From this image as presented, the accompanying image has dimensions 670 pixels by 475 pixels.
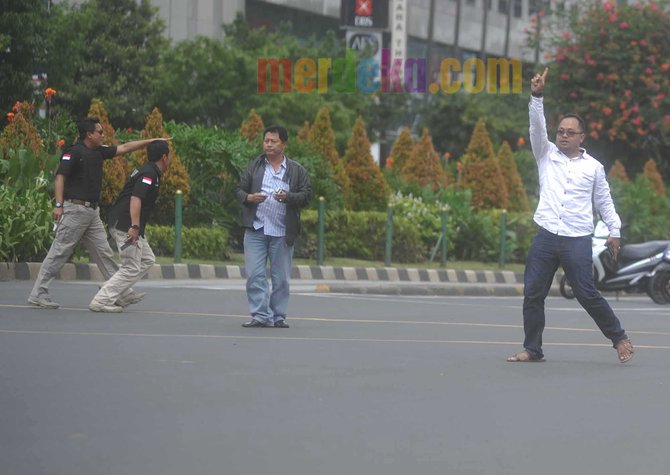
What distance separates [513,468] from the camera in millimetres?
6777

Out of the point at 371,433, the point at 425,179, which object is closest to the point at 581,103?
the point at 425,179

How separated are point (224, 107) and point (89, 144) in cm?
2813

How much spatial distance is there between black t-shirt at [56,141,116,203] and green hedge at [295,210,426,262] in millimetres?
12201

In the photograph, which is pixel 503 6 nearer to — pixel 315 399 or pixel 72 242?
pixel 72 242

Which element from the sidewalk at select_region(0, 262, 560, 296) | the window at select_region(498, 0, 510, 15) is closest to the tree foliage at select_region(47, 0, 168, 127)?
the sidewalk at select_region(0, 262, 560, 296)

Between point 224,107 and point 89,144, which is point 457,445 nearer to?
point 89,144

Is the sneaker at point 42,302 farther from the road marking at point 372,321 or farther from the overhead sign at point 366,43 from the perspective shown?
the overhead sign at point 366,43

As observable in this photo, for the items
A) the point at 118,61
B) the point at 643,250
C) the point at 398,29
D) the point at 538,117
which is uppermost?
the point at 398,29

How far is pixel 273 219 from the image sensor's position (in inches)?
534

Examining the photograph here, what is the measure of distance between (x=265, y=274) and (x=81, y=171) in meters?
2.23

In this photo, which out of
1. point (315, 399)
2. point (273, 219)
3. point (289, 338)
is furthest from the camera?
point (273, 219)

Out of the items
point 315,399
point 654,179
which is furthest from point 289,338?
point 654,179

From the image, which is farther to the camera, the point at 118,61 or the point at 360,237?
the point at 118,61

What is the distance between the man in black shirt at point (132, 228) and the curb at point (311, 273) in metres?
4.98
